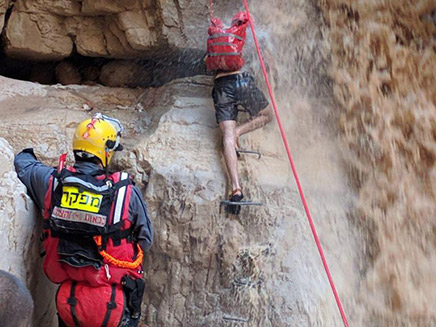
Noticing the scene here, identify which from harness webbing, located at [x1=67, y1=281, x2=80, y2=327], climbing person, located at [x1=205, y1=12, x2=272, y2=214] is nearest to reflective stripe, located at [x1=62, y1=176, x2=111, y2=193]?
harness webbing, located at [x1=67, y1=281, x2=80, y2=327]

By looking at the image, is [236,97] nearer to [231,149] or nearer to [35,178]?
[231,149]

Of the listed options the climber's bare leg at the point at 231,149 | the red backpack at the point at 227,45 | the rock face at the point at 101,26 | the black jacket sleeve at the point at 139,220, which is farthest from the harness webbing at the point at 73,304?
the rock face at the point at 101,26

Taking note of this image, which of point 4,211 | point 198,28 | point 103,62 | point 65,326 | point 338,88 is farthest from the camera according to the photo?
point 103,62

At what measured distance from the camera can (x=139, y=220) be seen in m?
2.95

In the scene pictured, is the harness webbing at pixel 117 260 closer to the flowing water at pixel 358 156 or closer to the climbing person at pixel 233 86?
the flowing water at pixel 358 156

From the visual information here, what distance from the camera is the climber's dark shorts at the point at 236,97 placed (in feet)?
13.1

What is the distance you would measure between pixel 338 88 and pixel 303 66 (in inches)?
17.3

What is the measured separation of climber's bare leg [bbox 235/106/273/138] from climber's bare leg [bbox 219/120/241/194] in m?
0.07

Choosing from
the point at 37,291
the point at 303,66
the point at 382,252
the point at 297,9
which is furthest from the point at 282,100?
the point at 37,291

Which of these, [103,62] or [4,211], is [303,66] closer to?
[103,62]

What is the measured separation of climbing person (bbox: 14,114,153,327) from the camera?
279 centimetres

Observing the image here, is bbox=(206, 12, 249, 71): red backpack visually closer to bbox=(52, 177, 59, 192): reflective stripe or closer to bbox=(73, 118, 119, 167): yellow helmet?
bbox=(73, 118, 119, 167): yellow helmet

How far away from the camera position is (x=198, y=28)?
4.90 m

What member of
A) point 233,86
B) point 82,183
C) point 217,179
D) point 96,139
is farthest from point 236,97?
point 82,183
